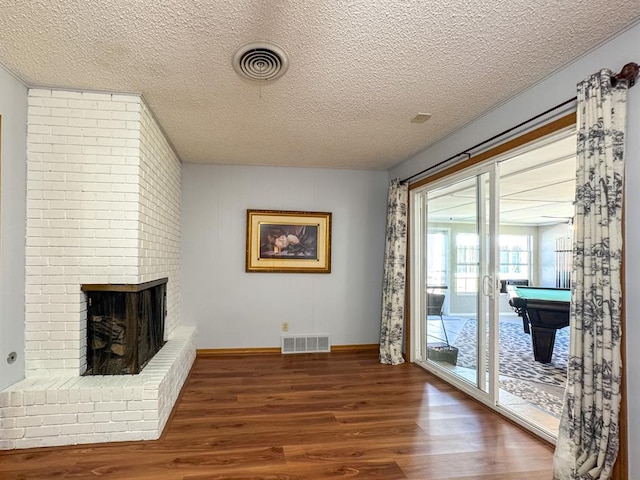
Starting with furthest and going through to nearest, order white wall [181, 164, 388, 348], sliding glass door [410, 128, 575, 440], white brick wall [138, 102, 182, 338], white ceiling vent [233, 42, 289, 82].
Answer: white wall [181, 164, 388, 348]
sliding glass door [410, 128, 575, 440]
white brick wall [138, 102, 182, 338]
white ceiling vent [233, 42, 289, 82]

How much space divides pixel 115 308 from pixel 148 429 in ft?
2.82

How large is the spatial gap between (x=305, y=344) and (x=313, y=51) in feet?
11.4

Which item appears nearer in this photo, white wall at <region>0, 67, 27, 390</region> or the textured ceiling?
the textured ceiling

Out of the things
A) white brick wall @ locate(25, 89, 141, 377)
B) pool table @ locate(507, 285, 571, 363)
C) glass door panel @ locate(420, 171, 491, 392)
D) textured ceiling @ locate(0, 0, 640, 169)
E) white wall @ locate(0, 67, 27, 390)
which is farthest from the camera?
pool table @ locate(507, 285, 571, 363)

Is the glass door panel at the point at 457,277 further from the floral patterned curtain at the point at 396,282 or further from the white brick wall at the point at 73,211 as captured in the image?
the white brick wall at the point at 73,211

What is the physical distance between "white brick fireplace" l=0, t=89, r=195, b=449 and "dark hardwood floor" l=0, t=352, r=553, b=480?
24 cm

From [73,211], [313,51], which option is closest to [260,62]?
[313,51]

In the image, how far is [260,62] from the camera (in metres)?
2.12

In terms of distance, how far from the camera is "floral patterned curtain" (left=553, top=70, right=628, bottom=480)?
1775 mm

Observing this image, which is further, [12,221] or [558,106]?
[12,221]

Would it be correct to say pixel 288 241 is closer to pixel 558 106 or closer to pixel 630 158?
pixel 558 106

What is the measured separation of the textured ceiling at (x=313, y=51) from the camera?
5.53 ft

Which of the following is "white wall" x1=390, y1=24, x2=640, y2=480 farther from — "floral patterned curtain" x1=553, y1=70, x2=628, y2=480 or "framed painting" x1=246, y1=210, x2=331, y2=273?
"framed painting" x1=246, y1=210, x2=331, y2=273

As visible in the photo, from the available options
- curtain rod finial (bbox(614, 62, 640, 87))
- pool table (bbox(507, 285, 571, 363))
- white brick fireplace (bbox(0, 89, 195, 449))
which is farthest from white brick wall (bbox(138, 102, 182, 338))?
pool table (bbox(507, 285, 571, 363))
